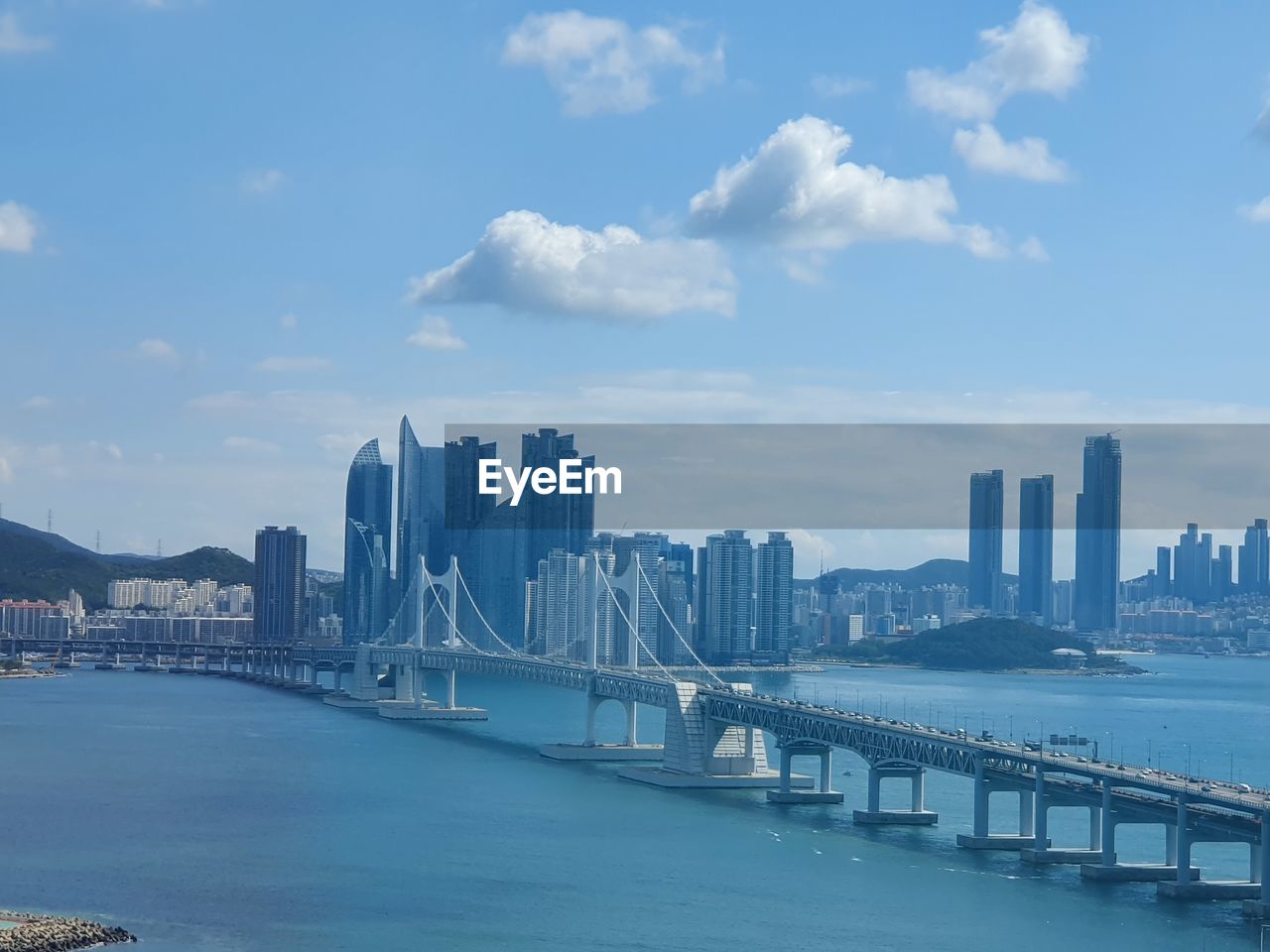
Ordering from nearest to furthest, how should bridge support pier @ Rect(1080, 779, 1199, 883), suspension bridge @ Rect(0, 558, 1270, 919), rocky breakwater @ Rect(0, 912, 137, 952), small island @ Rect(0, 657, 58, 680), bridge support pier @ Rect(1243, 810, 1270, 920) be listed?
rocky breakwater @ Rect(0, 912, 137, 952) → bridge support pier @ Rect(1243, 810, 1270, 920) → suspension bridge @ Rect(0, 558, 1270, 919) → bridge support pier @ Rect(1080, 779, 1199, 883) → small island @ Rect(0, 657, 58, 680)

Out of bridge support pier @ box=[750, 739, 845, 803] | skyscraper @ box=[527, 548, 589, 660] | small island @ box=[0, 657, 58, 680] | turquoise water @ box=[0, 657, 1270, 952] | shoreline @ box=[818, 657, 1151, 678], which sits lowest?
small island @ box=[0, 657, 58, 680]

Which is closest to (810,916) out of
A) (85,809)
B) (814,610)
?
(85,809)

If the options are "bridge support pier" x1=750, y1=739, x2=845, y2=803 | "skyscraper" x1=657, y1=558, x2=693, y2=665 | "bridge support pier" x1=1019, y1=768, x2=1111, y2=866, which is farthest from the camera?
"skyscraper" x1=657, y1=558, x2=693, y2=665

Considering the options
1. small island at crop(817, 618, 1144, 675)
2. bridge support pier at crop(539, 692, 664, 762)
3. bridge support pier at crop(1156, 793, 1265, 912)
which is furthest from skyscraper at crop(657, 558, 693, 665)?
bridge support pier at crop(1156, 793, 1265, 912)

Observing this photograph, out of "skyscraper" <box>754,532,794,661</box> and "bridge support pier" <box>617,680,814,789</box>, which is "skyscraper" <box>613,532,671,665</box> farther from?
"bridge support pier" <box>617,680,814,789</box>

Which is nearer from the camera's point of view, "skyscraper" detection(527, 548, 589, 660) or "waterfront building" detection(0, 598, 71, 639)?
"skyscraper" detection(527, 548, 589, 660)

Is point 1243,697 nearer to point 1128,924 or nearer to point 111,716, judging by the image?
point 111,716
